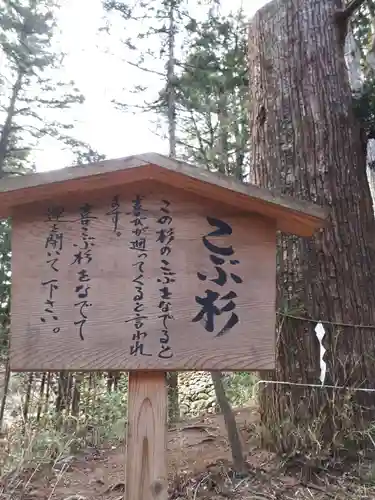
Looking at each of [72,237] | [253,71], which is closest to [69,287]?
[72,237]

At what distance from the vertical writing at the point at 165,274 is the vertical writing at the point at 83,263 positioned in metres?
0.29

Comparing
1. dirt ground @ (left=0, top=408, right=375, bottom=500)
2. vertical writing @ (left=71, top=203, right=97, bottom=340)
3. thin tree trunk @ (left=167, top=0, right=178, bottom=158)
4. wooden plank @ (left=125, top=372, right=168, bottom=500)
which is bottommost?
dirt ground @ (left=0, top=408, right=375, bottom=500)

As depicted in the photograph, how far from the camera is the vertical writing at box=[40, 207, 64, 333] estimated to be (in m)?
2.11

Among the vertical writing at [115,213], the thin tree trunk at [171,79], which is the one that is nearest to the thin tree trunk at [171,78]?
the thin tree trunk at [171,79]

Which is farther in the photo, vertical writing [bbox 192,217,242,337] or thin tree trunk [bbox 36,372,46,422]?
thin tree trunk [bbox 36,372,46,422]

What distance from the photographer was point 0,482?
325cm

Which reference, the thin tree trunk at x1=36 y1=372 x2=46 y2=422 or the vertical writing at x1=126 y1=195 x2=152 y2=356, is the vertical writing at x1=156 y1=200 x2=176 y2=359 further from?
the thin tree trunk at x1=36 y1=372 x2=46 y2=422

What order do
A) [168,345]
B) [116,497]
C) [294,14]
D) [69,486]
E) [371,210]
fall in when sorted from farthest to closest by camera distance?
[294,14] → [371,210] → [69,486] → [116,497] → [168,345]

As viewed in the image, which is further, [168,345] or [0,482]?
[0,482]

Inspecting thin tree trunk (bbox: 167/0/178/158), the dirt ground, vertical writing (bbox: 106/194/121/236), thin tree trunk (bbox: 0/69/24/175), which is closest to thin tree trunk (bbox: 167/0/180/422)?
thin tree trunk (bbox: 167/0/178/158)

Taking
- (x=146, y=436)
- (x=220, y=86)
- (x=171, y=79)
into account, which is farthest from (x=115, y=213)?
(x=171, y=79)

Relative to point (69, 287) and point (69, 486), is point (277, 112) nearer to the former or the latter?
point (69, 287)

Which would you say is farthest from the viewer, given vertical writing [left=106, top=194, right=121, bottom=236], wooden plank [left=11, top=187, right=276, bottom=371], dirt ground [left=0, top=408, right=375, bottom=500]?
dirt ground [left=0, top=408, right=375, bottom=500]

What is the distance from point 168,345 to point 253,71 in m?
2.98
